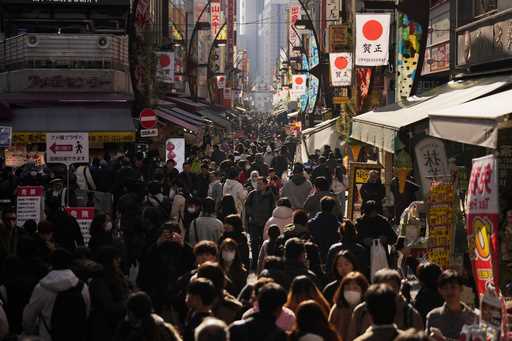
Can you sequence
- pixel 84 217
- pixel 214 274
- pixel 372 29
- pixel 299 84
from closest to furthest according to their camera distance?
pixel 214 274
pixel 84 217
pixel 372 29
pixel 299 84

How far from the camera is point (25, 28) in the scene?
3509 cm

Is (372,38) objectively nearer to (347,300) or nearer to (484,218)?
(484,218)

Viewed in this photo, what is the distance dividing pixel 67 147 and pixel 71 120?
14.2m

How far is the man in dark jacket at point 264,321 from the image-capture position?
19.7 feet

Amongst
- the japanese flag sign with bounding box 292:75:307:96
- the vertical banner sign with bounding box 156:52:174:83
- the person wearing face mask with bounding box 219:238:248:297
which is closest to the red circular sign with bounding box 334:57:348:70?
the vertical banner sign with bounding box 156:52:174:83

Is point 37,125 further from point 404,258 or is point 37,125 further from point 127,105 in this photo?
point 404,258

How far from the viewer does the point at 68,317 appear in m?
7.54

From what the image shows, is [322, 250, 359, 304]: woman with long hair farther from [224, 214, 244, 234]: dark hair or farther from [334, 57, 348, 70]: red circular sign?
[334, 57, 348, 70]: red circular sign

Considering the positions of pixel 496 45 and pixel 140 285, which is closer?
pixel 140 285

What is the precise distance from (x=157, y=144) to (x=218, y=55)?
48.4 m

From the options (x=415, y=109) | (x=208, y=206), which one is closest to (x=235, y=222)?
(x=208, y=206)

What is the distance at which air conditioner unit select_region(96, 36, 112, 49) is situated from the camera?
104ft

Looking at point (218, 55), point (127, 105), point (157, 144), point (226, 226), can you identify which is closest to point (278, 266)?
point (226, 226)

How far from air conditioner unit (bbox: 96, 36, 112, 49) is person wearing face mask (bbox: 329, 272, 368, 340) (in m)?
25.5
